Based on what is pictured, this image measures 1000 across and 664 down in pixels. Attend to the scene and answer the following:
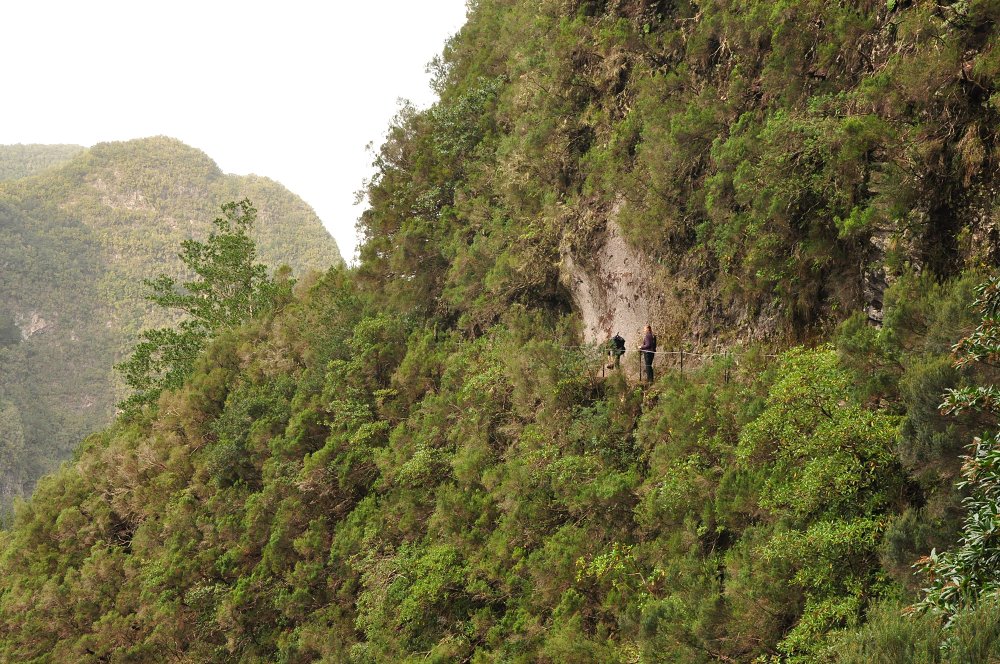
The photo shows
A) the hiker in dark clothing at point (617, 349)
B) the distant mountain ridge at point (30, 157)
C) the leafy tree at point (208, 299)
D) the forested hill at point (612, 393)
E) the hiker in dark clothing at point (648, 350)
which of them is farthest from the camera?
the distant mountain ridge at point (30, 157)

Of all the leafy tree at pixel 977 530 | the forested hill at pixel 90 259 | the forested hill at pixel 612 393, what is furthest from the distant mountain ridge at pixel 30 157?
the leafy tree at pixel 977 530

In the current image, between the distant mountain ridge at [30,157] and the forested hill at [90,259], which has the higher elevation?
the distant mountain ridge at [30,157]

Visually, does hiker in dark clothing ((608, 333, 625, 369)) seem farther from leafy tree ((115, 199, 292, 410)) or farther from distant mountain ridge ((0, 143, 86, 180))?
distant mountain ridge ((0, 143, 86, 180))

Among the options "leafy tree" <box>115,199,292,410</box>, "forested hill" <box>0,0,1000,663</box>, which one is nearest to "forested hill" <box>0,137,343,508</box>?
"leafy tree" <box>115,199,292,410</box>

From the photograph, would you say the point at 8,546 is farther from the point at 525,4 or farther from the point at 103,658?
the point at 525,4

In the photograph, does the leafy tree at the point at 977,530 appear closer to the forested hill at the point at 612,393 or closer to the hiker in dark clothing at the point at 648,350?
the forested hill at the point at 612,393

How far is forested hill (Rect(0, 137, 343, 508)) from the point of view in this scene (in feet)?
292

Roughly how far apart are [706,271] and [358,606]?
29.4 feet

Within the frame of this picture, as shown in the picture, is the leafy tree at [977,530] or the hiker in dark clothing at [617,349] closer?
the leafy tree at [977,530]

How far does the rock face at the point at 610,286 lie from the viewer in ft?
41.9

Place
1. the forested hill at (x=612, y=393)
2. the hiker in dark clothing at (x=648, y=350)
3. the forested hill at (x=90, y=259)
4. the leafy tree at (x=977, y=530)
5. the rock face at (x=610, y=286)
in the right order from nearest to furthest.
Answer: the leafy tree at (x=977, y=530), the forested hill at (x=612, y=393), the hiker in dark clothing at (x=648, y=350), the rock face at (x=610, y=286), the forested hill at (x=90, y=259)

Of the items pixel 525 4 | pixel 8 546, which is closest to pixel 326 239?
pixel 8 546

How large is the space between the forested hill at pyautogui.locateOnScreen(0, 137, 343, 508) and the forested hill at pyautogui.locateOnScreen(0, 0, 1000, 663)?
Answer: 72343mm

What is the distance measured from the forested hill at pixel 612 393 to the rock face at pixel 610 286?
0.07m
